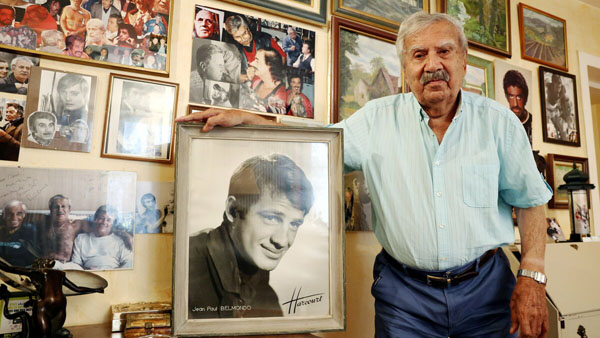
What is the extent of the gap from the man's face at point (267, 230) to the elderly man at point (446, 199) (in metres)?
0.29

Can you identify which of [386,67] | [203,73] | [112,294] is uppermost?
[386,67]

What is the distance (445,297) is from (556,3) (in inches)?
104

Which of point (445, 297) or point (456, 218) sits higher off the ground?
point (456, 218)

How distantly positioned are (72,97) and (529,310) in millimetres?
1718

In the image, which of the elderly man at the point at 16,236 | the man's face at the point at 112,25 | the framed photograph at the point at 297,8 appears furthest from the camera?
the framed photograph at the point at 297,8

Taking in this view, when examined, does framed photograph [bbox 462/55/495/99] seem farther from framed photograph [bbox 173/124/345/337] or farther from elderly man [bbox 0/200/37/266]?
elderly man [bbox 0/200/37/266]

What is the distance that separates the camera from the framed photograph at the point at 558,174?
2539 mm

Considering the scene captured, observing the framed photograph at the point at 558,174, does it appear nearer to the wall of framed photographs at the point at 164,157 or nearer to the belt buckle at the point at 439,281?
the wall of framed photographs at the point at 164,157

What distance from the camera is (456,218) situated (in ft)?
4.36

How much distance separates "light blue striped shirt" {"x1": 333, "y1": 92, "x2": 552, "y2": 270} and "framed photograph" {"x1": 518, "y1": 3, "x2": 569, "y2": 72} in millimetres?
1542

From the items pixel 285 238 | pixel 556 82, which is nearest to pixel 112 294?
pixel 285 238

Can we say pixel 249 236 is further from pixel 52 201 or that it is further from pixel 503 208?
pixel 503 208

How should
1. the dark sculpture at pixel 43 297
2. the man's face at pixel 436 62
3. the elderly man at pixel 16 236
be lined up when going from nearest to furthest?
the dark sculpture at pixel 43 297 < the elderly man at pixel 16 236 < the man's face at pixel 436 62

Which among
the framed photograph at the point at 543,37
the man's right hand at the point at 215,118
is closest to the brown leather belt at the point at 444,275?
the man's right hand at the point at 215,118
